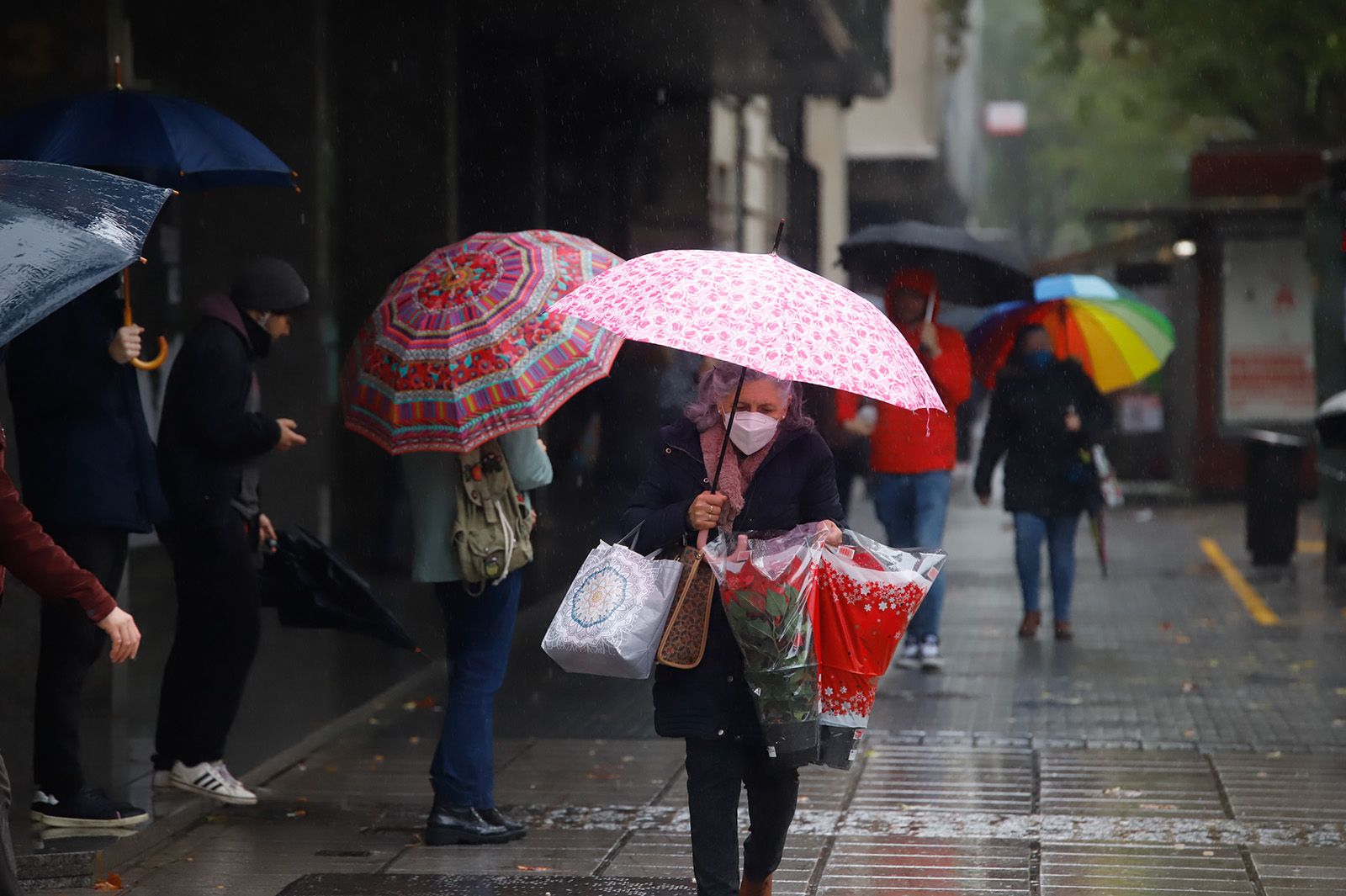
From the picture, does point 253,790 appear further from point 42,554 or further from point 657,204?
point 657,204

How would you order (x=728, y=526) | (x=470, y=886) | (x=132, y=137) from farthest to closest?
(x=132, y=137)
(x=470, y=886)
(x=728, y=526)

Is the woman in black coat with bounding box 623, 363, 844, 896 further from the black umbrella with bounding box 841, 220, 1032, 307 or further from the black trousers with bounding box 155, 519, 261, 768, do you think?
the black umbrella with bounding box 841, 220, 1032, 307

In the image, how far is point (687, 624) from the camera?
4.62m

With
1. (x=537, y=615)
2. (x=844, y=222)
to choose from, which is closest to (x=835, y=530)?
(x=537, y=615)

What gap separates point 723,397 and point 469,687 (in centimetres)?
173

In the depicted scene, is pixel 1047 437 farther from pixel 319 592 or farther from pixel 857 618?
pixel 857 618

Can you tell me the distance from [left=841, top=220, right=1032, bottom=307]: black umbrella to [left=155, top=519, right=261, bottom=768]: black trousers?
13.8 feet

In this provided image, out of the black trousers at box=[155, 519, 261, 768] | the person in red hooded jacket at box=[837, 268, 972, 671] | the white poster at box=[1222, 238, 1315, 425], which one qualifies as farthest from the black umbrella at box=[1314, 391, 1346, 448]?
the white poster at box=[1222, 238, 1315, 425]

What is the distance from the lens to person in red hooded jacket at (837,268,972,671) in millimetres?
9328

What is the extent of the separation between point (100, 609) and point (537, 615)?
24.9ft

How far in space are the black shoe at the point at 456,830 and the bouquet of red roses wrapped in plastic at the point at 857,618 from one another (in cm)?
175

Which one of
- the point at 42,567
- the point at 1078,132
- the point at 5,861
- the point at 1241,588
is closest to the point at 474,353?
the point at 42,567

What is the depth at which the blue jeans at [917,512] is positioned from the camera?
947 cm

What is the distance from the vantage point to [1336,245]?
566 inches
